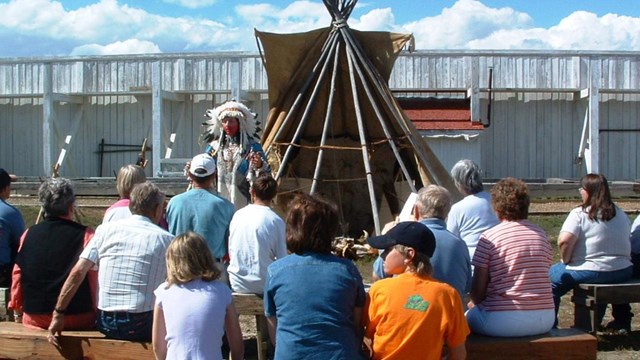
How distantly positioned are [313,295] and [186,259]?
2.16 feet

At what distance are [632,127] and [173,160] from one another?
10725 mm

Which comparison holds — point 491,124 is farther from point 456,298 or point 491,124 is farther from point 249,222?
point 456,298

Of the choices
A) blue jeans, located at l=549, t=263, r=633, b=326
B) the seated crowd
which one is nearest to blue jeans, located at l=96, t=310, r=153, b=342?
the seated crowd

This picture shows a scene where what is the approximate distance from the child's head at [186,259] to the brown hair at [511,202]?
179cm

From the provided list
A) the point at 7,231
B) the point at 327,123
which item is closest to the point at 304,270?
the point at 7,231

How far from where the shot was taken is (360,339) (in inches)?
148

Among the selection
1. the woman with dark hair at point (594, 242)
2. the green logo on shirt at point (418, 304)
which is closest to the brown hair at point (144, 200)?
the green logo on shirt at point (418, 304)

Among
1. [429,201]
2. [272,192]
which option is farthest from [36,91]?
[429,201]

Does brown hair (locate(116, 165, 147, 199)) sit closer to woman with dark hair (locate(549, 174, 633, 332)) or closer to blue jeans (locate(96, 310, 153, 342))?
blue jeans (locate(96, 310, 153, 342))

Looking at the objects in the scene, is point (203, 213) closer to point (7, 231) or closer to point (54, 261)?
point (54, 261)

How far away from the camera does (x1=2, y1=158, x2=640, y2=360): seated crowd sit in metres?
3.64

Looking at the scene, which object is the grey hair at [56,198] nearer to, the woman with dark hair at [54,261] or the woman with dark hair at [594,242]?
the woman with dark hair at [54,261]

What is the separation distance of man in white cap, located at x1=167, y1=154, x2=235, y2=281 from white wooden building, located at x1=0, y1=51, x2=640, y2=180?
453 inches

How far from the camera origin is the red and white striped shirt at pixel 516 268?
14.5ft
